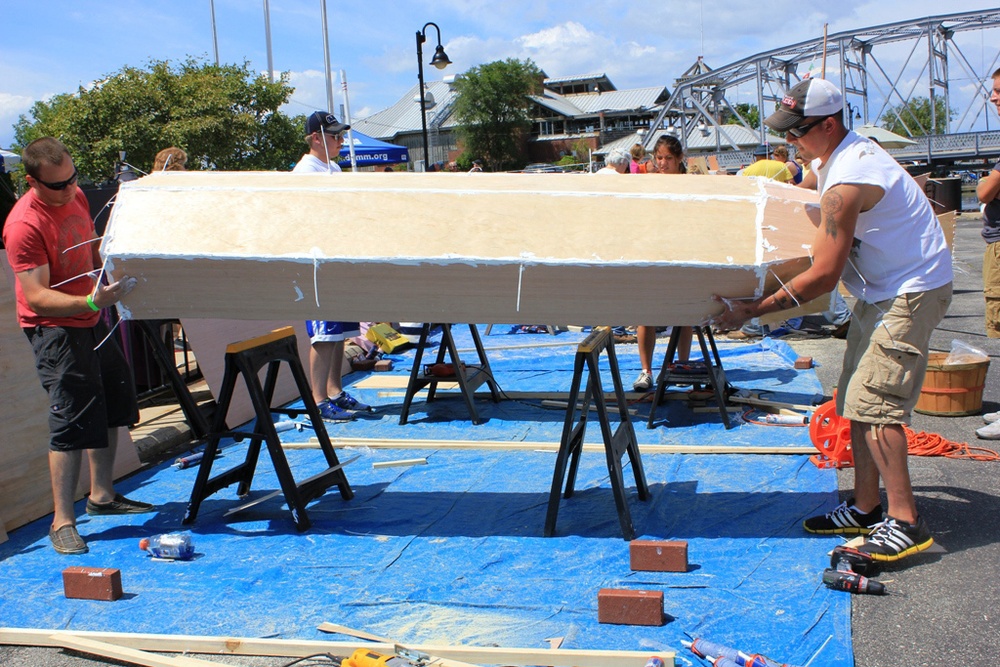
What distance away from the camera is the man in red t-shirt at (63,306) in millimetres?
3805

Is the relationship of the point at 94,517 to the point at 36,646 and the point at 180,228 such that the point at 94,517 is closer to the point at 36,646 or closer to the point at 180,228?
the point at 36,646

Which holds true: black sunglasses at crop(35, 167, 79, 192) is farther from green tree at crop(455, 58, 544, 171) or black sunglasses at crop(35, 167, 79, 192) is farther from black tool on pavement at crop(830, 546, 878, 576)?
green tree at crop(455, 58, 544, 171)

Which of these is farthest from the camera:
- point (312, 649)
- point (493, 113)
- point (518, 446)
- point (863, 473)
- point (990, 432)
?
point (493, 113)

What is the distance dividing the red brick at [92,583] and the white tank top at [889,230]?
3.28 m

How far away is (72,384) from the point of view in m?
4.00

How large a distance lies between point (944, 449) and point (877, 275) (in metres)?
1.93

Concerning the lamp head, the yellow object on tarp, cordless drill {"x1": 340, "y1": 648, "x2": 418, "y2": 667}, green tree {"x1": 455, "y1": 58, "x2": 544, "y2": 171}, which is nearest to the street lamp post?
the lamp head

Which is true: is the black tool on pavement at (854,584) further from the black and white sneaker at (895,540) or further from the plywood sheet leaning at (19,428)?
the plywood sheet leaning at (19,428)

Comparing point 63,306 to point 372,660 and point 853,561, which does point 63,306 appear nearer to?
point 372,660

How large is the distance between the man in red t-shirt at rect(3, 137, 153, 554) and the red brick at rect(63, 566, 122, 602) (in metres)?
0.50

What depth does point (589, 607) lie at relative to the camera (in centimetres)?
322

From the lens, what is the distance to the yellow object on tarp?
8.77 meters

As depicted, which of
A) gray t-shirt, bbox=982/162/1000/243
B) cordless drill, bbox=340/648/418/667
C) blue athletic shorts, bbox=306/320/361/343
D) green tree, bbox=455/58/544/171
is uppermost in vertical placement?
green tree, bbox=455/58/544/171

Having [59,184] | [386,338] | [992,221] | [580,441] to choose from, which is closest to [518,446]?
[580,441]
